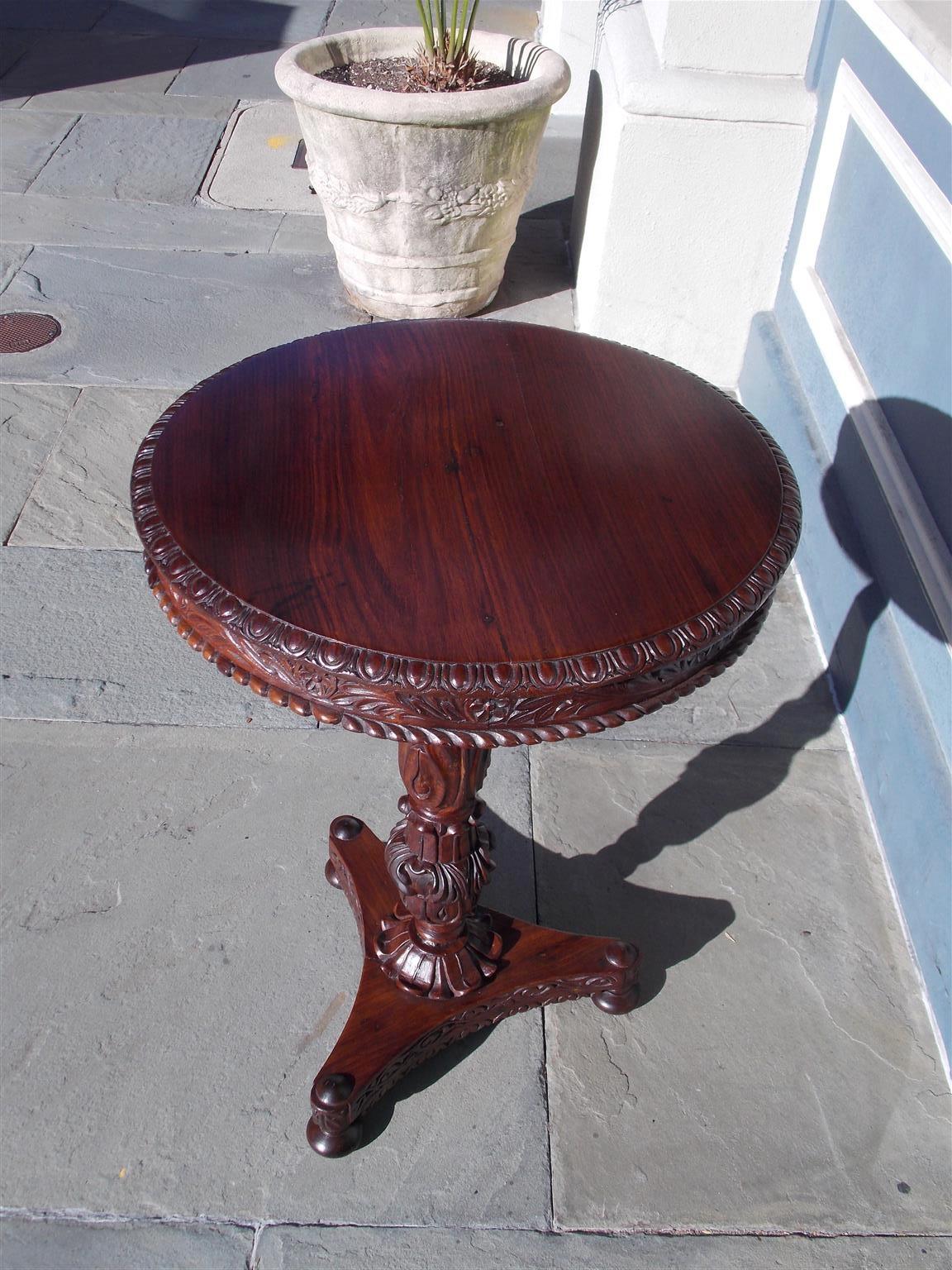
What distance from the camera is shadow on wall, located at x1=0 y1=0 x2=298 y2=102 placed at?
5805mm

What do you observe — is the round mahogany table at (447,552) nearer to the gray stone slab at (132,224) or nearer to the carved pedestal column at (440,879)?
the carved pedestal column at (440,879)

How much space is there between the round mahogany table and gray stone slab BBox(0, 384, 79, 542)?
5.63ft

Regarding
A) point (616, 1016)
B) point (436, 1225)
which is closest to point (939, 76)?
point (616, 1016)

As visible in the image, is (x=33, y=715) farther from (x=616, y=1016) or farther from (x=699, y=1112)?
(x=699, y=1112)

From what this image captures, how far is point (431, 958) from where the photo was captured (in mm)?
1888

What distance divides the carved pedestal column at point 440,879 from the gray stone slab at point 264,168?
3767mm

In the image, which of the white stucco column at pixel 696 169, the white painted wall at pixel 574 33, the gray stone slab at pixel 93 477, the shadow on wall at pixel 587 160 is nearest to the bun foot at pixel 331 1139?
the gray stone slab at pixel 93 477

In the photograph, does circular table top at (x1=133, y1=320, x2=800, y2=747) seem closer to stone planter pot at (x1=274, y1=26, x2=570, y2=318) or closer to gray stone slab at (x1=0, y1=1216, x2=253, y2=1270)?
gray stone slab at (x1=0, y1=1216, x2=253, y2=1270)

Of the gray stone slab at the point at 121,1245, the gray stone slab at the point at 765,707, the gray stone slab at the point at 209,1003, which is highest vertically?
the gray stone slab at the point at 765,707

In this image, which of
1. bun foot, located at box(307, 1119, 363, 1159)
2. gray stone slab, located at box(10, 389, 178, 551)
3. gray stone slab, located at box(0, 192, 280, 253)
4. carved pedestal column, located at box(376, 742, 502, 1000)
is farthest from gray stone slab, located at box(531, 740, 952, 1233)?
gray stone slab, located at box(0, 192, 280, 253)

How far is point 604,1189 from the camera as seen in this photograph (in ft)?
5.70

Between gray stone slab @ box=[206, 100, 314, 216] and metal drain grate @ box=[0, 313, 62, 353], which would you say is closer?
metal drain grate @ box=[0, 313, 62, 353]

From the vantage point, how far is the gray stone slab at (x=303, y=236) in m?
4.42

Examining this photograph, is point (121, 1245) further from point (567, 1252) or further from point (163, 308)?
point (163, 308)
